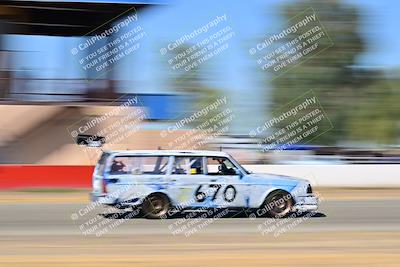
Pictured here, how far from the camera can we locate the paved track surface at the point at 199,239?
833cm

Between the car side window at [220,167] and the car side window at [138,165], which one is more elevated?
the car side window at [138,165]

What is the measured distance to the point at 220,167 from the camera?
1367cm

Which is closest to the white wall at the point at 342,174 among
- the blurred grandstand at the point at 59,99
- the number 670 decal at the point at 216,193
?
the blurred grandstand at the point at 59,99

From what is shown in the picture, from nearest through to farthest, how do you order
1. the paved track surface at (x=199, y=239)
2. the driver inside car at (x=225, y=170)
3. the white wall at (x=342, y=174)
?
1. the paved track surface at (x=199, y=239)
2. the driver inside car at (x=225, y=170)
3. the white wall at (x=342, y=174)

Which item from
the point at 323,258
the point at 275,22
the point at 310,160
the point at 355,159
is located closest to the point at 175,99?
the point at 310,160

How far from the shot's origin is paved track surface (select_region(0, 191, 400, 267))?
833 centimetres

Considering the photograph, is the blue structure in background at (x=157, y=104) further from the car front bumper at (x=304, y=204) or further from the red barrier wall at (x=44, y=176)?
the car front bumper at (x=304, y=204)

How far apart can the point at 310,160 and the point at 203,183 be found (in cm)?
1551

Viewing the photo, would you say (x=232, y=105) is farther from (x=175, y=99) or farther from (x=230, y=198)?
(x=230, y=198)

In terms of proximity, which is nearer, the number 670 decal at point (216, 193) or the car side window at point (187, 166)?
the number 670 decal at point (216, 193)

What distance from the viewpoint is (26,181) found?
2198 cm

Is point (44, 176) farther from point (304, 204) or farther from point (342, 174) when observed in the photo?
point (304, 204)

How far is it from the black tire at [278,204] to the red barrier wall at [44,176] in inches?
398

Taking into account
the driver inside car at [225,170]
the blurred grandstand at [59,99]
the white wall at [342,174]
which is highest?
the blurred grandstand at [59,99]
